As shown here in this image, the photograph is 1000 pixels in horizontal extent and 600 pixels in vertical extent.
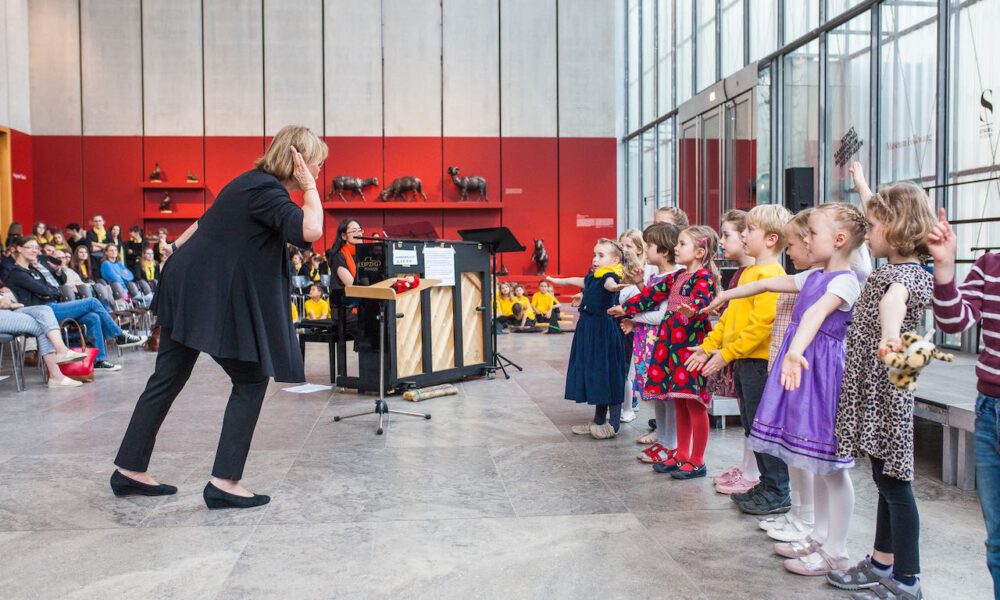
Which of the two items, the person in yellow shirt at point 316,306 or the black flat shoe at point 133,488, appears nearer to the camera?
the black flat shoe at point 133,488

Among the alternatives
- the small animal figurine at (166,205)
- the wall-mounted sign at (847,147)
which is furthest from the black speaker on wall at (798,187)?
the small animal figurine at (166,205)

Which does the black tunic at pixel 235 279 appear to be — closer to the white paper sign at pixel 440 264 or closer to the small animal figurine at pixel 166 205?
the white paper sign at pixel 440 264

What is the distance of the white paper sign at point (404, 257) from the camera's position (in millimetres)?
5937

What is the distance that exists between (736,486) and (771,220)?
113cm

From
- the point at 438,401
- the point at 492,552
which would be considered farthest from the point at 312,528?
the point at 438,401

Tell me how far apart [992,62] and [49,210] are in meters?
15.0

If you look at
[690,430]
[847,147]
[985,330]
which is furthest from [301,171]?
[847,147]

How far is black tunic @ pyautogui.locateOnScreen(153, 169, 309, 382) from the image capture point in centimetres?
308

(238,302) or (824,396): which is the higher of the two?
(238,302)

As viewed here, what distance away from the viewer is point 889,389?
7.39ft

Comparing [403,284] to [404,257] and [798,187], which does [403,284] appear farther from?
[798,187]

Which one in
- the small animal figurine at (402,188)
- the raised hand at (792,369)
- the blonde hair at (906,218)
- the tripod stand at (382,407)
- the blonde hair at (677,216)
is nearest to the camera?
the blonde hair at (906,218)

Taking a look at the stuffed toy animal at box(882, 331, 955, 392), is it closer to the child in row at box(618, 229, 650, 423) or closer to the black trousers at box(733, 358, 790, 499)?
the black trousers at box(733, 358, 790, 499)

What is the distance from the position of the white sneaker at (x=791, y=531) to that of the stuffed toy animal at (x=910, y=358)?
1002 millimetres
